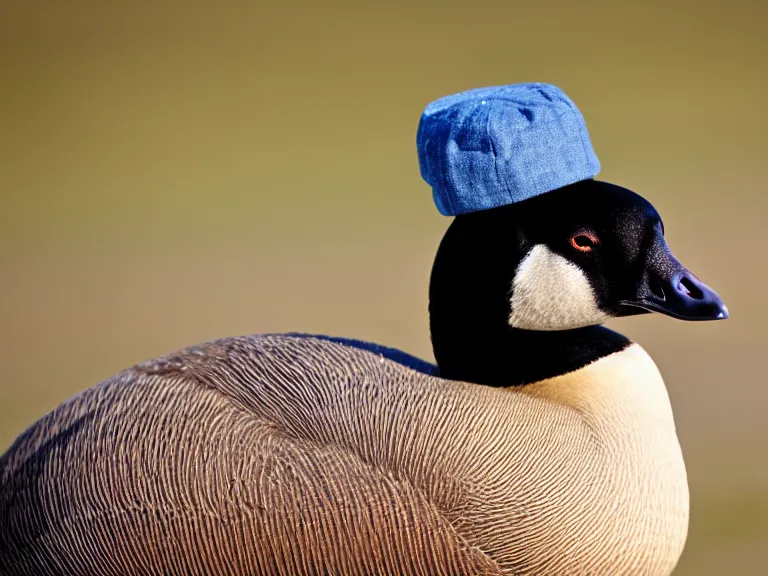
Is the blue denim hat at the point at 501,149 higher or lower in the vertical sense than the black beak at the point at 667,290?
higher

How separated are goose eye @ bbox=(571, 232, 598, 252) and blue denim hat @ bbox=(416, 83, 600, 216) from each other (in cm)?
13

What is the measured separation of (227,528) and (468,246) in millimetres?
860

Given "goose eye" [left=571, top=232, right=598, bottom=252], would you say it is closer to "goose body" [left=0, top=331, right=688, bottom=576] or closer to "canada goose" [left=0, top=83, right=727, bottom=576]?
"canada goose" [left=0, top=83, right=727, bottom=576]

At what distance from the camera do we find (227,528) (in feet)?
8.38

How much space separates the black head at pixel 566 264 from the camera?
2.69 m

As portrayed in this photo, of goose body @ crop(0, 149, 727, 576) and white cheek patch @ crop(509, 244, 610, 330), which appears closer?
goose body @ crop(0, 149, 727, 576)

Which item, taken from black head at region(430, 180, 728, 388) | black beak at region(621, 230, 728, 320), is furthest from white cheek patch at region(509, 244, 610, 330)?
black beak at region(621, 230, 728, 320)

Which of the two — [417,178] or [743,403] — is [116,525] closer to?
[743,403]

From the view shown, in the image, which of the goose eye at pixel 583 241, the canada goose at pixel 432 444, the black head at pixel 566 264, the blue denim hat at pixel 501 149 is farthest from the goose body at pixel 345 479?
the blue denim hat at pixel 501 149

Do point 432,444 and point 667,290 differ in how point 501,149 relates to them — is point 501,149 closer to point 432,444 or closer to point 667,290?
point 667,290

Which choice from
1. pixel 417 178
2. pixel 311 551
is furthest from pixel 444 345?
pixel 417 178

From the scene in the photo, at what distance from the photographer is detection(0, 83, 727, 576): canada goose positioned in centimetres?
255

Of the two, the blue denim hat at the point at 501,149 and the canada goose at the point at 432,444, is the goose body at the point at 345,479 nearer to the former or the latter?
the canada goose at the point at 432,444

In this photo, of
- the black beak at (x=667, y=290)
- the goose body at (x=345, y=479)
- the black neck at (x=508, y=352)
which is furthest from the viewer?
the black neck at (x=508, y=352)
